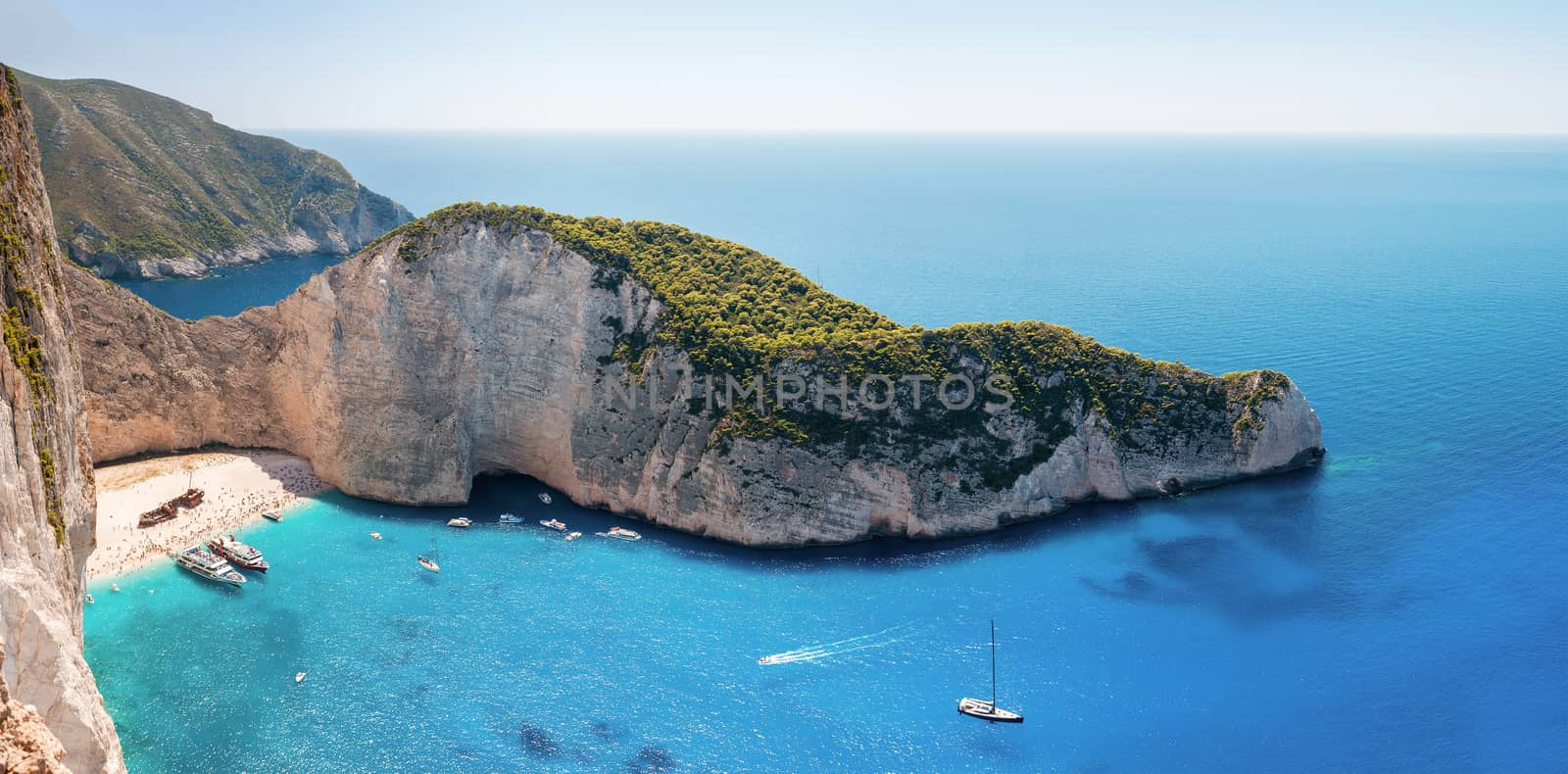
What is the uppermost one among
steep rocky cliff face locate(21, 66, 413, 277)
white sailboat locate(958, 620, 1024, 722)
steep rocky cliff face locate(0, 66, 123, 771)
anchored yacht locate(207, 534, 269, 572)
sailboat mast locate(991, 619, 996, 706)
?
steep rocky cliff face locate(21, 66, 413, 277)

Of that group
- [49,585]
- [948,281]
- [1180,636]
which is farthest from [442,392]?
[948,281]

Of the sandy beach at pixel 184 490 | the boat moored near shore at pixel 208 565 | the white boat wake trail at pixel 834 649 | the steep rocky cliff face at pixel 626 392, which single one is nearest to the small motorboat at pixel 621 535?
the steep rocky cliff face at pixel 626 392

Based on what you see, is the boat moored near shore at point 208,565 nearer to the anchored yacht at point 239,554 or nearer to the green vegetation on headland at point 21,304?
the anchored yacht at point 239,554

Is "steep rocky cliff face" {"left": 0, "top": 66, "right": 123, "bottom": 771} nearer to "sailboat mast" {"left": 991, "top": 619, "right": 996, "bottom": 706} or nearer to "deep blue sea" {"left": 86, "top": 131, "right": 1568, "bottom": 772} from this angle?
"deep blue sea" {"left": 86, "top": 131, "right": 1568, "bottom": 772}

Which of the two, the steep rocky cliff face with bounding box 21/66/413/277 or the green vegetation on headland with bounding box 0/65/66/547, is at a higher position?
the steep rocky cliff face with bounding box 21/66/413/277

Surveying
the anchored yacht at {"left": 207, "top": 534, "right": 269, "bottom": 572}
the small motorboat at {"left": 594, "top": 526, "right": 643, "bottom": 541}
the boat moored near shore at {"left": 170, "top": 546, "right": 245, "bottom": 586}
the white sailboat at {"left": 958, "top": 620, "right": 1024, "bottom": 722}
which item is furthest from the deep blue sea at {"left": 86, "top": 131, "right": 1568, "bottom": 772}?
the anchored yacht at {"left": 207, "top": 534, "right": 269, "bottom": 572}

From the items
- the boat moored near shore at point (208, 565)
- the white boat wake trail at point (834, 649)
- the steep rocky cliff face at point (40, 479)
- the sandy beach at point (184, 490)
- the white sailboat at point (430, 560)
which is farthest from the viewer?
the sandy beach at point (184, 490)

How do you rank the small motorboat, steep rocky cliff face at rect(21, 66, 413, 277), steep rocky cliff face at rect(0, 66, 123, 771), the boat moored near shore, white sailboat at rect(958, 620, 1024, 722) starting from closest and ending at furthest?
steep rocky cliff face at rect(0, 66, 123, 771) < white sailboat at rect(958, 620, 1024, 722) < the boat moored near shore < the small motorboat < steep rocky cliff face at rect(21, 66, 413, 277)
